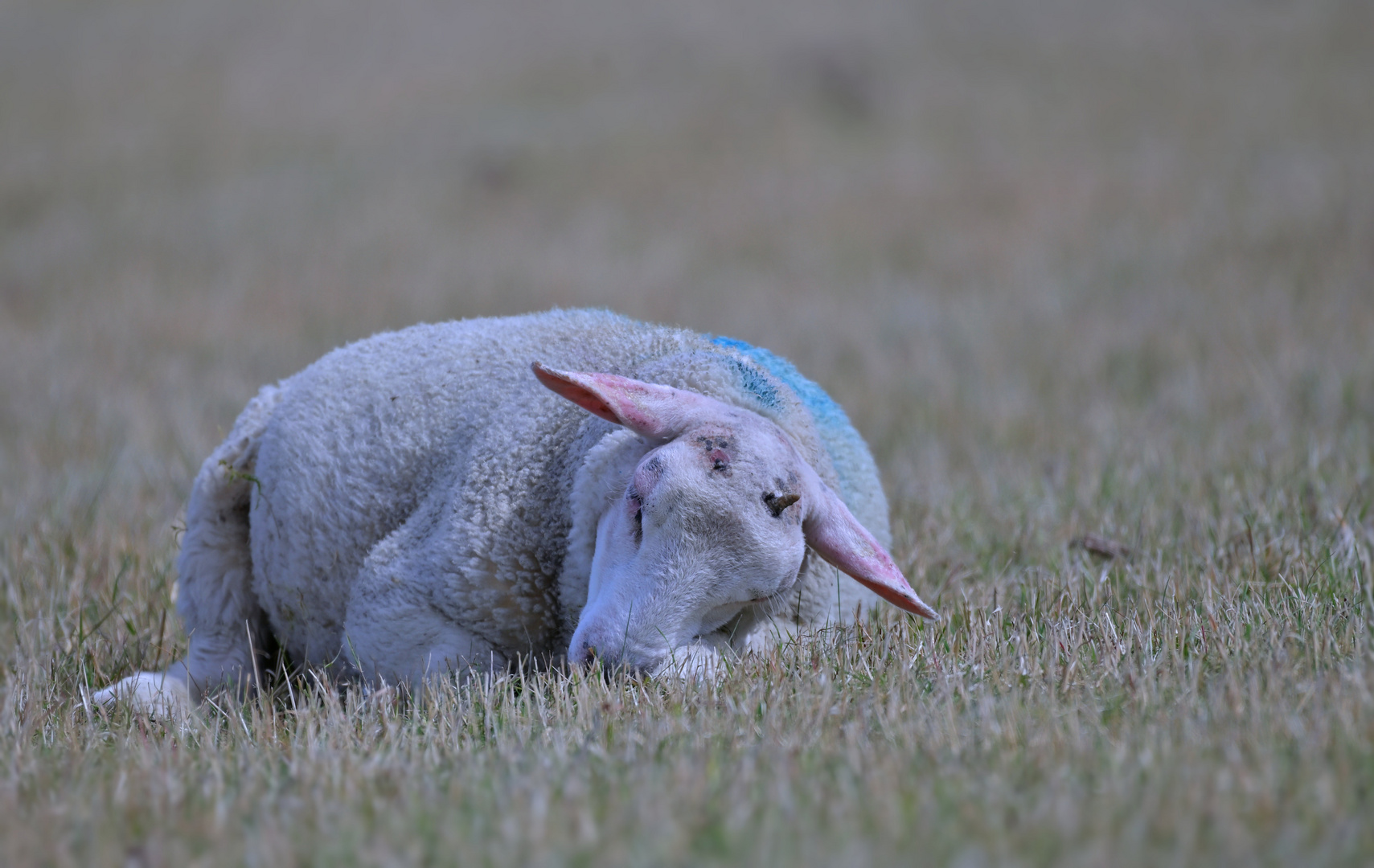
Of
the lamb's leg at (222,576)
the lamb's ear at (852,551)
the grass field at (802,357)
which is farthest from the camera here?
the lamb's leg at (222,576)

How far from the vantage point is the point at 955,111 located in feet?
44.3

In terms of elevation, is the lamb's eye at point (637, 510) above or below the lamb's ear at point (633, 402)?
below

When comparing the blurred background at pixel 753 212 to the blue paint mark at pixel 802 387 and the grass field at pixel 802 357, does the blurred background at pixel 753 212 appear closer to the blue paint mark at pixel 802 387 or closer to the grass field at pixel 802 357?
the grass field at pixel 802 357

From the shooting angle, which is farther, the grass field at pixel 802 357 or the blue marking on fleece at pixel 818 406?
the blue marking on fleece at pixel 818 406

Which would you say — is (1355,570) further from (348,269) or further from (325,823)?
(348,269)

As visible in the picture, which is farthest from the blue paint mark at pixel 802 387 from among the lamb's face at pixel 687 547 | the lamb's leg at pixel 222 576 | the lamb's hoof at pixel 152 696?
the lamb's hoof at pixel 152 696

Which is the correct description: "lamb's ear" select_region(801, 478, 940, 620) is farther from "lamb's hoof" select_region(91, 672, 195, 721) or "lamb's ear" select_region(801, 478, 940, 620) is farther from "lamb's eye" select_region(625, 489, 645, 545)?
"lamb's hoof" select_region(91, 672, 195, 721)

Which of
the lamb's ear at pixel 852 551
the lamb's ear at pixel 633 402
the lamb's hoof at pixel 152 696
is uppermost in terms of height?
the lamb's ear at pixel 633 402

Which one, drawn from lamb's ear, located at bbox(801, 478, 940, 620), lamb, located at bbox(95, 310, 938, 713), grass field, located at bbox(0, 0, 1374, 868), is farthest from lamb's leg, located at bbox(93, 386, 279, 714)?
lamb's ear, located at bbox(801, 478, 940, 620)

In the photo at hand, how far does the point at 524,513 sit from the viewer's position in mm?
2771

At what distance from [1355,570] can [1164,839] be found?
5.52 ft

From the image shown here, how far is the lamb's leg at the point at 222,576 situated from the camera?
3.20 meters

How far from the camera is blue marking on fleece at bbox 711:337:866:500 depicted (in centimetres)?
302

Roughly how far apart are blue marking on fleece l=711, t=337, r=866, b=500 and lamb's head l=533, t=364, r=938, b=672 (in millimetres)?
388
